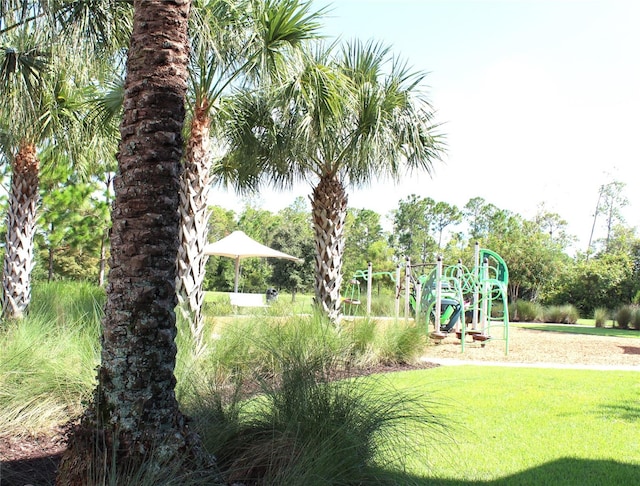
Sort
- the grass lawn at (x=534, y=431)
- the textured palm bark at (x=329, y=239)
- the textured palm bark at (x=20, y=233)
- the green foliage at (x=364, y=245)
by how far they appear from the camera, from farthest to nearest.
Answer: the green foliage at (x=364, y=245), the textured palm bark at (x=329, y=239), the textured palm bark at (x=20, y=233), the grass lawn at (x=534, y=431)

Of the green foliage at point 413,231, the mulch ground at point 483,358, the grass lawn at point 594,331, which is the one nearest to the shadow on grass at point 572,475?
the mulch ground at point 483,358

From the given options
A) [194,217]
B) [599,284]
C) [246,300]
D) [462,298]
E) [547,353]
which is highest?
[599,284]

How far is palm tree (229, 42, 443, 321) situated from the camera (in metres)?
8.97

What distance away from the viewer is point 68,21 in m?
7.09

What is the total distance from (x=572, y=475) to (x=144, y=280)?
3413 millimetres

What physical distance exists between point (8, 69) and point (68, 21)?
1531 millimetres

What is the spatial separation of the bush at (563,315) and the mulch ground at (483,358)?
917cm

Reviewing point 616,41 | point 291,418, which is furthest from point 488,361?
point 616,41

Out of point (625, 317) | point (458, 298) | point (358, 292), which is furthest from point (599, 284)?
point (458, 298)

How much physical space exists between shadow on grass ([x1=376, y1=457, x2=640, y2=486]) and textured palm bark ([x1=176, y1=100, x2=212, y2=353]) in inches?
188

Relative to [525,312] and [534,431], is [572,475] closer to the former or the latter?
[534,431]

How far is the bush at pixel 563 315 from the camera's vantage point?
80.9ft

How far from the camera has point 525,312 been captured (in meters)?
26.2

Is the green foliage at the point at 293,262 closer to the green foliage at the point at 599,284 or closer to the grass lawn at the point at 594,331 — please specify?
the green foliage at the point at 599,284
